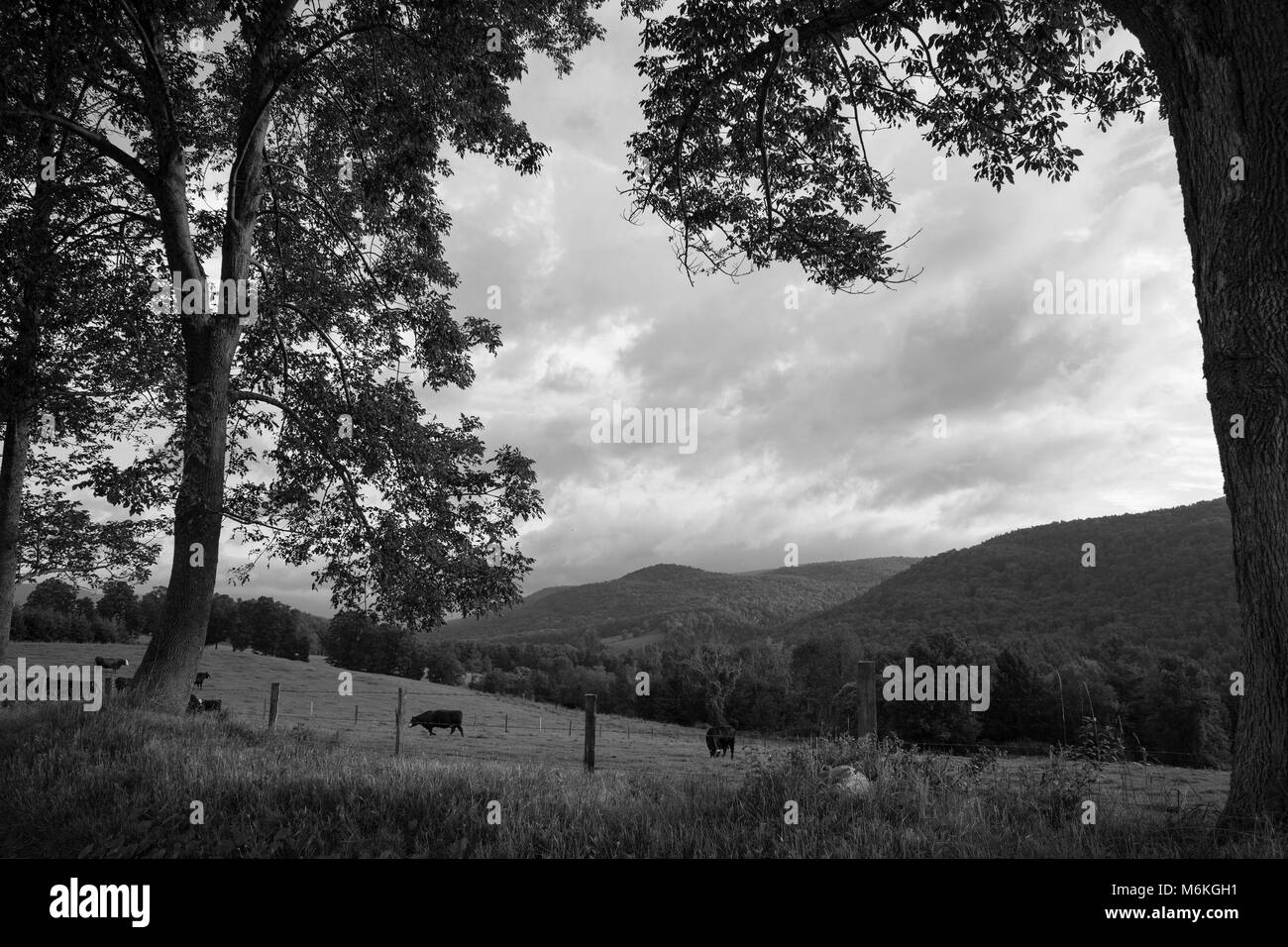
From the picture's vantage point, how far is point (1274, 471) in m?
5.29

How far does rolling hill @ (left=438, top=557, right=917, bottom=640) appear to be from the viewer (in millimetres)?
123581

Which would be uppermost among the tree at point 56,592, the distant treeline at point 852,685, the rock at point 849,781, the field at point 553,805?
the tree at point 56,592

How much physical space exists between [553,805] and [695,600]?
13738cm

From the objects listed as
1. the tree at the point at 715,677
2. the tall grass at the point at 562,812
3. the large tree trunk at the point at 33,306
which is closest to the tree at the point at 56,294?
the large tree trunk at the point at 33,306

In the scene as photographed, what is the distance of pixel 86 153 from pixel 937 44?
15.3 m

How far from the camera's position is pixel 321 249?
1554 centimetres

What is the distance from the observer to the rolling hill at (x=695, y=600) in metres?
124

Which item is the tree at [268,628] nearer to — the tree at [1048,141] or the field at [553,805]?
the field at [553,805]

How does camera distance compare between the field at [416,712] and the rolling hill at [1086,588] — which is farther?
the rolling hill at [1086,588]

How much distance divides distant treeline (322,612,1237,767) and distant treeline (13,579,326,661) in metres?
5.12

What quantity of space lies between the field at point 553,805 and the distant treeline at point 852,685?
2.33 meters
